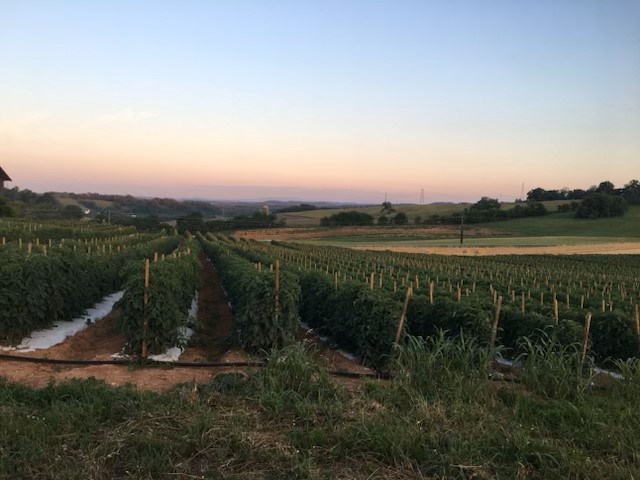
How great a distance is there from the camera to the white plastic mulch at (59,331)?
9062mm

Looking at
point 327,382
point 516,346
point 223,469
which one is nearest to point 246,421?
point 223,469

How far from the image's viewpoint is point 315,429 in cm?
445

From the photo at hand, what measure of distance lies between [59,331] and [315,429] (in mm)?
8004

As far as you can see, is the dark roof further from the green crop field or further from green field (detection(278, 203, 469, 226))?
the green crop field

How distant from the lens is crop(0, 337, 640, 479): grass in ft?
12.7

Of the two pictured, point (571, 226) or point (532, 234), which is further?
point (571, 226)

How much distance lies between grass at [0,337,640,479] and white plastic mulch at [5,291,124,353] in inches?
155

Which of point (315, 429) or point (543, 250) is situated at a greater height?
point (315, 429)

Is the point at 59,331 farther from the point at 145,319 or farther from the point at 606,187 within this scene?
the point at 606,187

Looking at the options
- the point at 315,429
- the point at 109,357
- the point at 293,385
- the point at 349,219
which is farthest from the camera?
the point at 349,219

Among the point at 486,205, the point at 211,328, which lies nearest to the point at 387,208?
the point at 486,205

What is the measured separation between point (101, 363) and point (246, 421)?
3.97 metres

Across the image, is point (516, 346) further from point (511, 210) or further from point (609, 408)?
point (511, 210)

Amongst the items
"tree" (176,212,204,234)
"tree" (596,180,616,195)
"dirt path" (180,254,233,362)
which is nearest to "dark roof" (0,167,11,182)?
"tree" (176,212,204,234)
